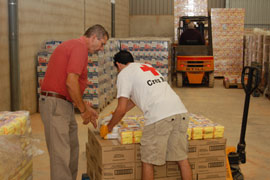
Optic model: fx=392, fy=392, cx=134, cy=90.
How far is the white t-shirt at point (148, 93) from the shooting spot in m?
3.95

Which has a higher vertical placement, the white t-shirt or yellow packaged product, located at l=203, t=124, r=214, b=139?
the white t-shirt

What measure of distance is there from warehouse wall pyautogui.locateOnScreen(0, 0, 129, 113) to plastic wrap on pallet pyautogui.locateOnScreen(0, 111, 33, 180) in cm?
403

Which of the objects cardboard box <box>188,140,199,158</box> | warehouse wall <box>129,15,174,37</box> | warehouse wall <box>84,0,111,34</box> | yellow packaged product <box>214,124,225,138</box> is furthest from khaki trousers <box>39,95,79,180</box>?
warehouse wall <box>129,15,174,37</box>

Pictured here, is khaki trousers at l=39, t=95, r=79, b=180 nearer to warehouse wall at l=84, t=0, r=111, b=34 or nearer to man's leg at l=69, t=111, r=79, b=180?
man's leg at l=69, t=111, r=79, b=180

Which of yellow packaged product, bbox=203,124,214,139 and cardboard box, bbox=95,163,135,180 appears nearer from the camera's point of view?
cardboard box, bbox=95,163,135,180

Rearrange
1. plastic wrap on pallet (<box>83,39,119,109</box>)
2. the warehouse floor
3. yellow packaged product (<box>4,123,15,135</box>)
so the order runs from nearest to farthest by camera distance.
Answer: yellow packaged product (<box>4,123,15,135</box>), the warehouse floor, plastic wrap on pallet (<box>83,39,119,109</box>)

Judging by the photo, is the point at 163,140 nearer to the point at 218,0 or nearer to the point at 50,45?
the point at 50,45

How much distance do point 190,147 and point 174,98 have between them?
0.65 metres

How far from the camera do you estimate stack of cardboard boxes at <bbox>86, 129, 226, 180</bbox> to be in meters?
4.11

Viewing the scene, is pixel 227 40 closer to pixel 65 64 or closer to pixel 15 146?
pixel 65 64

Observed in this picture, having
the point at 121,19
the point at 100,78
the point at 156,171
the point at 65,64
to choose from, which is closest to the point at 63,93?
the point at 65,64

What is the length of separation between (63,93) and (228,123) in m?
5.47

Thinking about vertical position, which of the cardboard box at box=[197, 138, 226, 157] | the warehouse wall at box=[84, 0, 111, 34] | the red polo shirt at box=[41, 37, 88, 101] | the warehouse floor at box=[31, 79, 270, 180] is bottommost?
the warehouse floor at box=[31, 79, 270, 180]

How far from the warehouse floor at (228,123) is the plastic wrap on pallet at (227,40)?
2993 mm
